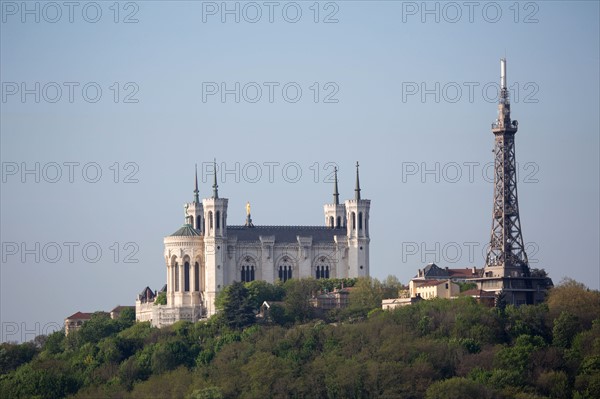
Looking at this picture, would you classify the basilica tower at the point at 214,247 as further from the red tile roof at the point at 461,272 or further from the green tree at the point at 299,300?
the red tile roof at the point at 461,272

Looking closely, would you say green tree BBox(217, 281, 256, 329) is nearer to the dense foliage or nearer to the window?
the dense foliage

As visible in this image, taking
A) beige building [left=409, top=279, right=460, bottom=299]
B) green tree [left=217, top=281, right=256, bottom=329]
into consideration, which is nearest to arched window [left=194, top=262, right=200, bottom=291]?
green tree [left=217, top=281, right=256, bottom=329]

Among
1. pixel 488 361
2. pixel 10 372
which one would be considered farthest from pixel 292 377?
pixel 10 372

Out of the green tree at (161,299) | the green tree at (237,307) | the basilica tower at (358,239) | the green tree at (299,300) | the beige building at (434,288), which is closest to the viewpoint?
the beige building at (434,288)

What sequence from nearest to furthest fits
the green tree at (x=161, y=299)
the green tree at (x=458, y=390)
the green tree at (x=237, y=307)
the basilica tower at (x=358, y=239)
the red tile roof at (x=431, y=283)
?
the green tree at (x=458, y=390) → the green tree at (x=237, y=307) → the red tile roof at (x=431, y=283) → the green tree at (x=161, y=299) → the basilica tower at (x=358, y=239)

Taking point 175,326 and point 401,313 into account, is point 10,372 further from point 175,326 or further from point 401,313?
point 401,313

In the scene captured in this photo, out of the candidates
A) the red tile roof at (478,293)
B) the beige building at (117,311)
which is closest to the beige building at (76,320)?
the beige building at (117,311)
